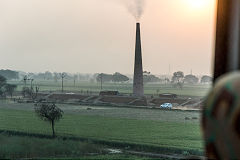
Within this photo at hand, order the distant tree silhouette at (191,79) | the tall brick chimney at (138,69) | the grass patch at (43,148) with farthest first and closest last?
the distant tree silhouette at (191,79) → the tall brick chimney at (138,69) → the grass patch at (43,148)

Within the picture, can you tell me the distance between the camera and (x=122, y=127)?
1533 centimetres

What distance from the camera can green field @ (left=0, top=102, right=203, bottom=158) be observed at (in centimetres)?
1232

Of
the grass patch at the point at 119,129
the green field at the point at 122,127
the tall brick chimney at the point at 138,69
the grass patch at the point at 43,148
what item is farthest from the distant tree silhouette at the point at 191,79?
the grass patch at the point at 43,148

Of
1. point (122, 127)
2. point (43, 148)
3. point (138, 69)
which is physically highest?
point (138, 69)

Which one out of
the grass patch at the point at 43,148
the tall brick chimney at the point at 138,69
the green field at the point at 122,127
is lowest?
the green field at the point at 122,127

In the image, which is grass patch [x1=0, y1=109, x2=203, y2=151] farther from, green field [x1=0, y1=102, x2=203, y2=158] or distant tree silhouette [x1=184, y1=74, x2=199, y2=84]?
distant tree silhouette [x1=184, y1=74, x2=199, y2=84]

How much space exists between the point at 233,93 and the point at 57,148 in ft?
31.9

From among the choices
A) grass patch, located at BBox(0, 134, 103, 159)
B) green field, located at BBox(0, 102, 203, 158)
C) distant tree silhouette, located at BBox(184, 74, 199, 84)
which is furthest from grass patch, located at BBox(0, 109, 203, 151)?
distant tree silhouette, located at BBox(184, 74, 199, 84)

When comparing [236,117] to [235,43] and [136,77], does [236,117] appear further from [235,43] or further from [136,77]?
[136,77]

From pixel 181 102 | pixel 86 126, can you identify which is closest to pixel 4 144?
pixel 86 126

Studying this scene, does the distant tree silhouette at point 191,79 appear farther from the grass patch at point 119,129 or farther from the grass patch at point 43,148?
the grass patch at point 43,148

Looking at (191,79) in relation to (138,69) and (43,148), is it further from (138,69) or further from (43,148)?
(43,148)

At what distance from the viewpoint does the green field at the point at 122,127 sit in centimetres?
1232

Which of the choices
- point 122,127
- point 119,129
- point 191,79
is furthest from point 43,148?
point 191,79
